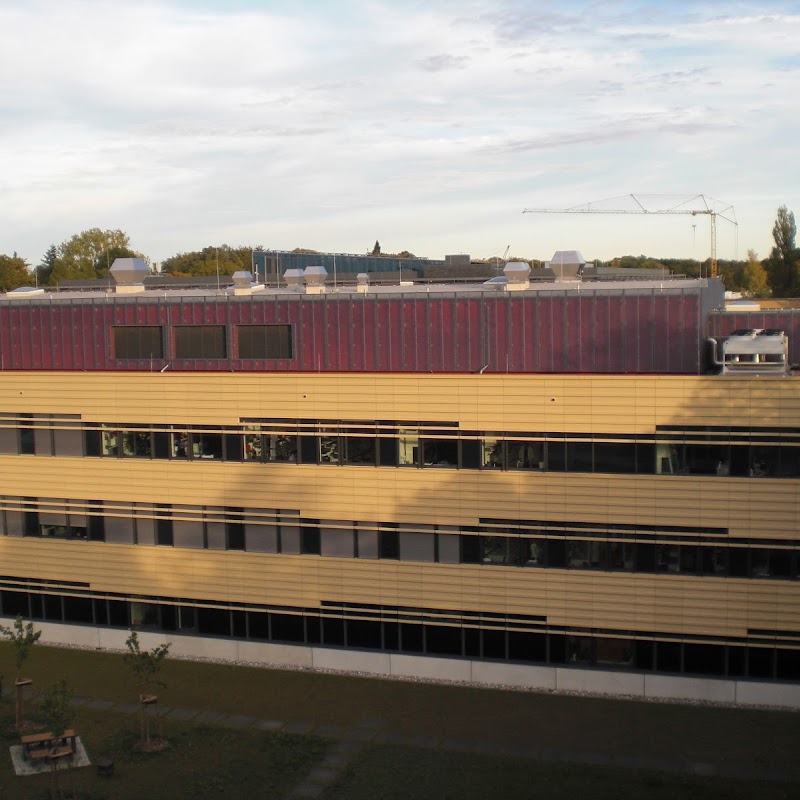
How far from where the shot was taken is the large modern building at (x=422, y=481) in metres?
40.8

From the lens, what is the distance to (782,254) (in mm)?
166375

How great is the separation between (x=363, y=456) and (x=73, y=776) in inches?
653

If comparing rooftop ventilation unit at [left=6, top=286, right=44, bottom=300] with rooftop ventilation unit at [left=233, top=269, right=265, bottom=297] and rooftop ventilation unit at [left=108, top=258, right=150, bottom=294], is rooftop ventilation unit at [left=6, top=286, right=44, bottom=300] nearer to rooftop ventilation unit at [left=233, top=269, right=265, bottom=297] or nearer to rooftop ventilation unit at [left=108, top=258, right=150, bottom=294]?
rooftop ventilation unit at [left=108, top=258, right=150, bottom=294]

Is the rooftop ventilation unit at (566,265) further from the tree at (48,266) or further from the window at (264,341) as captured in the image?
the tree at (48,266)

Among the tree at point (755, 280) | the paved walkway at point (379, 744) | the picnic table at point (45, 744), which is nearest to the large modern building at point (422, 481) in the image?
the paved walkway at point (379, 744)

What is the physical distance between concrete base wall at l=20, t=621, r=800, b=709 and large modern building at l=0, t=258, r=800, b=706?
99mm

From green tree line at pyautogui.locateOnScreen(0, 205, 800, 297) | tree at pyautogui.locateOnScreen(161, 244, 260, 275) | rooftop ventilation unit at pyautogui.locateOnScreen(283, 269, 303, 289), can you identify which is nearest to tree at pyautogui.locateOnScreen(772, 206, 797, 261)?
green tree line at pyautogui.locateOnScreen(0, 205, 800, 297)

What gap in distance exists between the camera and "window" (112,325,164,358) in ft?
167

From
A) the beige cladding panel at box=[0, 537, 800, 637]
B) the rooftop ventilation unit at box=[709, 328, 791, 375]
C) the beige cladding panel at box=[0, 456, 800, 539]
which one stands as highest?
the rooftop ventilation unit at box=[709, 328, 791, 375]

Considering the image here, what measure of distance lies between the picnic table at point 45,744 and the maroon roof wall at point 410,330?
18665mm

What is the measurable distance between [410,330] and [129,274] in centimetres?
1744

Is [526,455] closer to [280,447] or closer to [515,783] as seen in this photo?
[280,447]

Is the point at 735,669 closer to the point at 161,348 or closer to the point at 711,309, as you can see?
the point at 711,309

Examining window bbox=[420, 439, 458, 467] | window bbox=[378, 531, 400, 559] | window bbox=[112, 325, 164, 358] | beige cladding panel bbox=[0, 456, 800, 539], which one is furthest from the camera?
window bbox=[112, 325, 164, 358]
